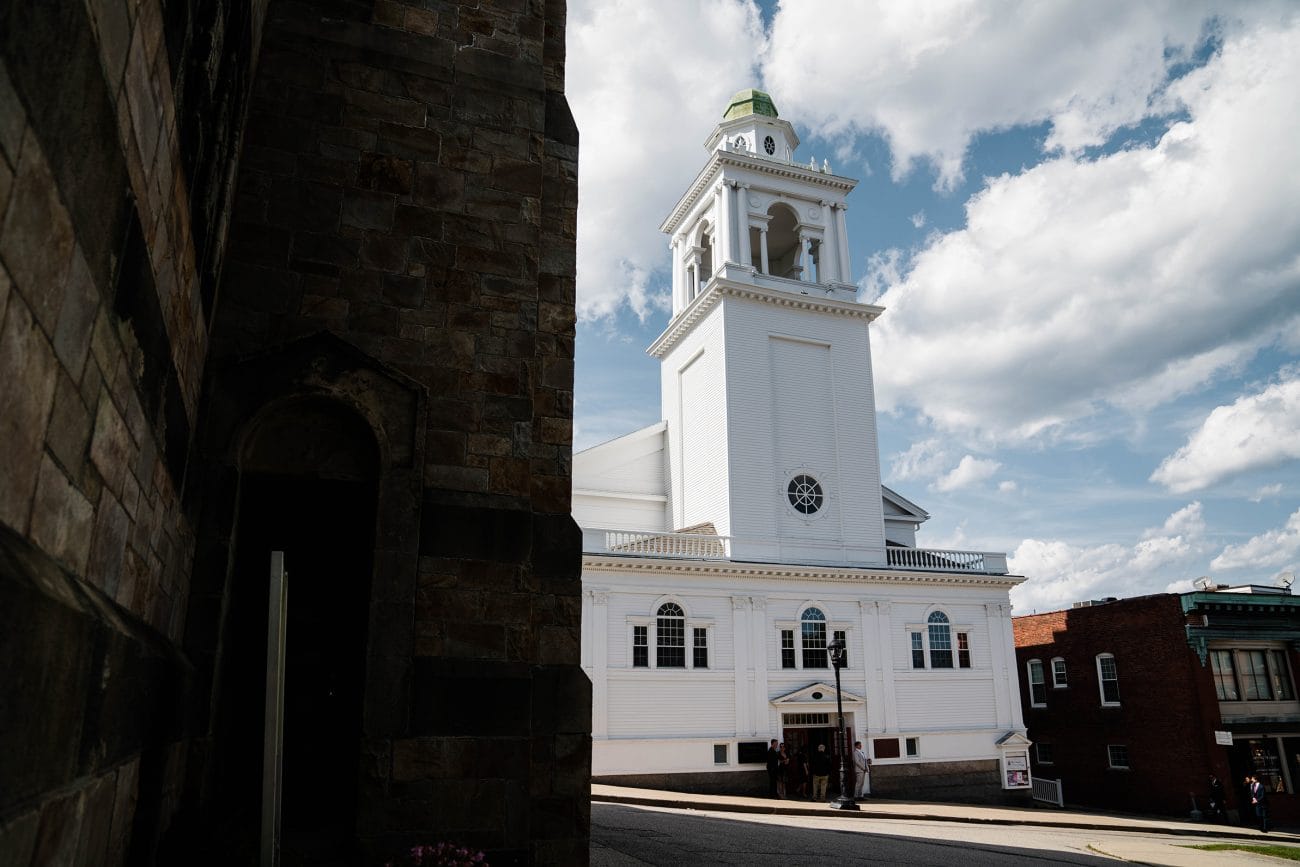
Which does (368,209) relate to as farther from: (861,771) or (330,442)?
(861,771)

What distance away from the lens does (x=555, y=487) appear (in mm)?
8945

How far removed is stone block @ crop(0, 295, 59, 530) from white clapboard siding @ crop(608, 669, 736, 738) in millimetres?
25737

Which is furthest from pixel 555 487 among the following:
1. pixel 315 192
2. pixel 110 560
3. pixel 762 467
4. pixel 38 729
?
pixel 762 467

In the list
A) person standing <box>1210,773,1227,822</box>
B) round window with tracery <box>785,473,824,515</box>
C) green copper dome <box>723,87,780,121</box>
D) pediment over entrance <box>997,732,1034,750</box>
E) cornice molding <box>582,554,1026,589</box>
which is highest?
green copper dome <box>723,87,780,121</box>

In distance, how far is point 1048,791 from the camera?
112 ft

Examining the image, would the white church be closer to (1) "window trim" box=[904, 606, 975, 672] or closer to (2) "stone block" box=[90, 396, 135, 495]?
(1) "window trim" box=[904, 606, 975, 672]

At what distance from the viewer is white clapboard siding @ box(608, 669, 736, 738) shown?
27484 millimetres

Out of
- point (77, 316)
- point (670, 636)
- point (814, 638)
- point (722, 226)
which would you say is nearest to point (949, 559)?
point (814, 638)

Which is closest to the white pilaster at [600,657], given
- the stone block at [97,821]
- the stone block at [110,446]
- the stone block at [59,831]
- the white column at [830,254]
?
the white column at [830,254]

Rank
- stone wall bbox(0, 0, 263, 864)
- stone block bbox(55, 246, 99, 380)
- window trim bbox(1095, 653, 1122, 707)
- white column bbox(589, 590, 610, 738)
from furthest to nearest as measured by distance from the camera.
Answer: window trim bbox(1095, 653, 1122, 707) < white column bbox(589, 590, 610, 738) < stone block bbox(55, 246, 99, 380) < stone wall bbox(0, 0, 263, 864)

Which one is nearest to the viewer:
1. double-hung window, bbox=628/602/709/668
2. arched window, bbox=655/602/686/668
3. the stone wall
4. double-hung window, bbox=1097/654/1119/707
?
the stone wall

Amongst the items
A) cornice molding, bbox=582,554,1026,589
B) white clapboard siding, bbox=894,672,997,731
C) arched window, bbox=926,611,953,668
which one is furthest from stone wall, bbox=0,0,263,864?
arched window, bbox=926,611,953,668

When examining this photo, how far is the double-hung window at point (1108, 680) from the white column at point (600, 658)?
881 inches

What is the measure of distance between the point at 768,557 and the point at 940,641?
7.45m
